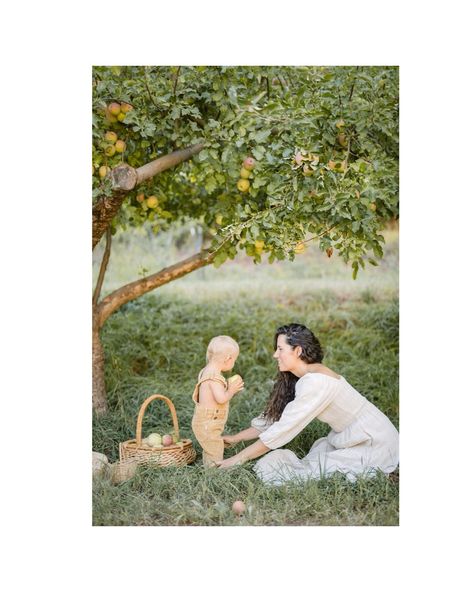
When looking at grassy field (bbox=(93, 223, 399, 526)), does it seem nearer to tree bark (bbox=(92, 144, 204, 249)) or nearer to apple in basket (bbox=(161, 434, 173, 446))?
apple in basket (bbox=(161, 434, 173, 446))

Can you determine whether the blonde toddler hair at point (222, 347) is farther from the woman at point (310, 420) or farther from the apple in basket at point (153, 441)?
the apple in basket at point (153, 441)

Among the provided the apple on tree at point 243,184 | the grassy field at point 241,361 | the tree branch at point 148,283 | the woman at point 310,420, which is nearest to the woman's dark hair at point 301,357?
the woman at point 310,420

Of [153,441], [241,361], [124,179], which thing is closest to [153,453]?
[153,441]

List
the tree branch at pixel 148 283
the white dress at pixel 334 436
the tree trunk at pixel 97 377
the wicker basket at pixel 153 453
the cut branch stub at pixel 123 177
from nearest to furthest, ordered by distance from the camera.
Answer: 1. the white dress at pixel 334 436
2. the wicker basket at pixel 153 453
3. the cut branch stub at pixel 123 177
4. the tree trunk at pixel 97 377
5. the tree branch at pixel 148 283

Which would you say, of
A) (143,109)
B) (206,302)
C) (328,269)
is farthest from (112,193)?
(328,269)

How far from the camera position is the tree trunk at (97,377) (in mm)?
4617

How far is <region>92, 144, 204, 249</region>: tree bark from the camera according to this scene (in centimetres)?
374

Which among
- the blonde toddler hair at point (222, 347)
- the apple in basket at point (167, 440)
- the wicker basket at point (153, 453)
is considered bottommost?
the wicker basket at point (153, 453)

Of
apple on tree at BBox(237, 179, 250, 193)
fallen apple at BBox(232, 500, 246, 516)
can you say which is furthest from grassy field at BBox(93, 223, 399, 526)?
apple on tree at BBox(237, 179, 250, 193)

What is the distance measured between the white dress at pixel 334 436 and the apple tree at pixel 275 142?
2.23ft

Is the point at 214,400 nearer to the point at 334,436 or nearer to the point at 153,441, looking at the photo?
the point at 153,441

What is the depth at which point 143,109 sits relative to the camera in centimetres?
373

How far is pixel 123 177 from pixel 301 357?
1.31 meters

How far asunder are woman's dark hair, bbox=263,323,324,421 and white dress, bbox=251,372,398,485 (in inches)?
7.1
